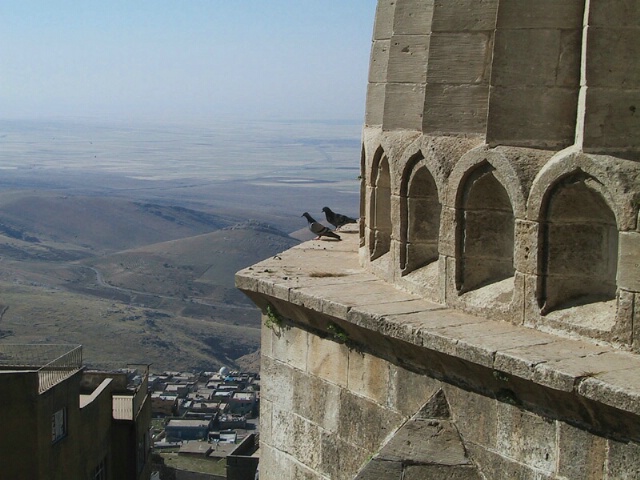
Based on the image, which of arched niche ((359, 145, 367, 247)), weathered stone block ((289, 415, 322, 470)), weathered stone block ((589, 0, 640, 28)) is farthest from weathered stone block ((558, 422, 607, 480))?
arched niche ((359, 145, 367, 247))

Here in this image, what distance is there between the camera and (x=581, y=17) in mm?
5457

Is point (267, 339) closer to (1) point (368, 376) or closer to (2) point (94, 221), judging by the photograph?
(1) point (368, 376)

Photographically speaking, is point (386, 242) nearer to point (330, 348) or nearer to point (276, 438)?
point (330, 348)

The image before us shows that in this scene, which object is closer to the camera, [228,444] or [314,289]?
[314,289]

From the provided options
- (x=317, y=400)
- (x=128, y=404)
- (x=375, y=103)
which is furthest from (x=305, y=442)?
(x=128, y=404)

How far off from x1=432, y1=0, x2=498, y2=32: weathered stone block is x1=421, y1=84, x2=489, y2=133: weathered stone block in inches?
12.4

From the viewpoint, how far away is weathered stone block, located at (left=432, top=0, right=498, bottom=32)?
5.92 metres

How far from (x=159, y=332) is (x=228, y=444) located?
39.5 metres

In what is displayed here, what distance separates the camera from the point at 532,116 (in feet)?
18.5

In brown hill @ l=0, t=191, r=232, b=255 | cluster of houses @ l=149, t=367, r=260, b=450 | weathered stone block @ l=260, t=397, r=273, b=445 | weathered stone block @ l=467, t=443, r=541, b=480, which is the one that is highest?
weathered stone block @ l=467, t=443, r=541, b=480

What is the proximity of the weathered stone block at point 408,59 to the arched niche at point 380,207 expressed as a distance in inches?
20.0

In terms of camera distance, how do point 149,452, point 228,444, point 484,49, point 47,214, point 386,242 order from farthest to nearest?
point 47,214, point 228,444, point 149,452, point 386,242, point 484,49

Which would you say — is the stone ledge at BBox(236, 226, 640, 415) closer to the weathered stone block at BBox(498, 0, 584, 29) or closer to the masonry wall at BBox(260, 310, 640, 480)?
the masonry wall at BBox(260, 310, 640, 480)

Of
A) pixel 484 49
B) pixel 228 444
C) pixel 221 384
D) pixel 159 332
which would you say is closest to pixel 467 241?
pixel 484 49
